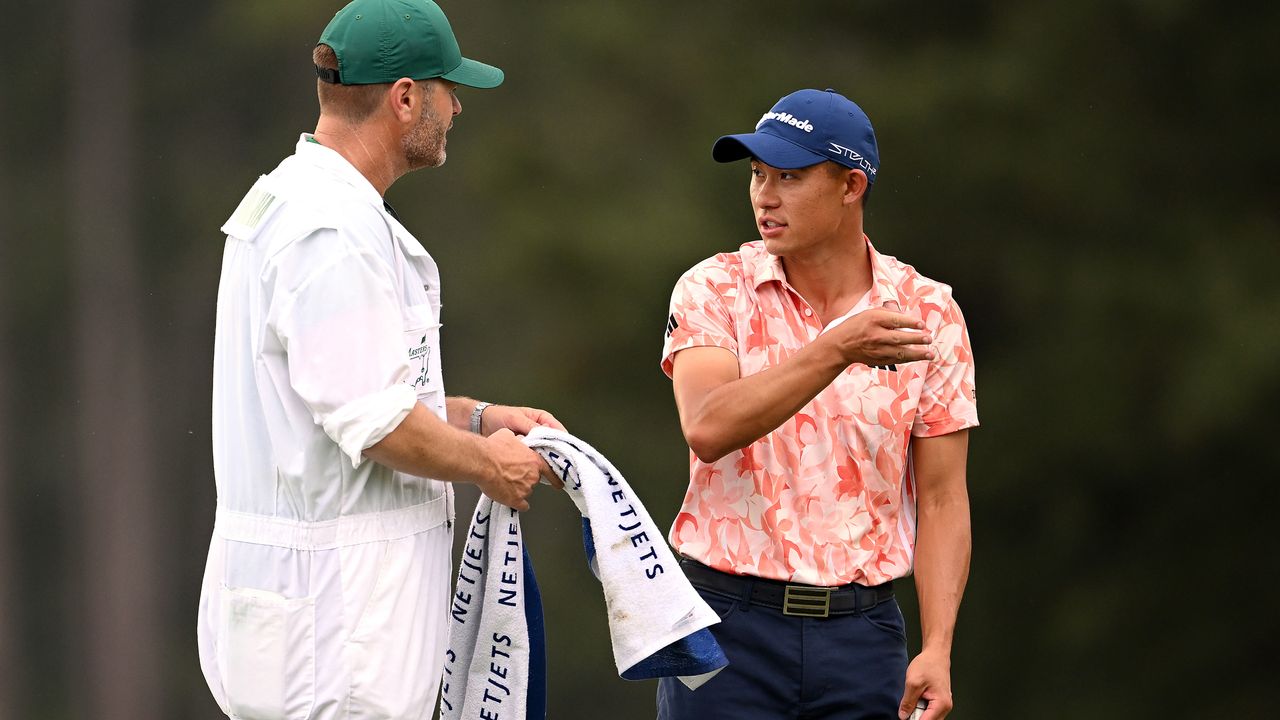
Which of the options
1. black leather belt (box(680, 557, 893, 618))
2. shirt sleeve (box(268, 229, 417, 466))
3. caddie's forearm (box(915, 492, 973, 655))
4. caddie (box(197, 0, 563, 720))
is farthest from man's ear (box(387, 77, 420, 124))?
caddie's forearm (box(915, 492, 973, 655))

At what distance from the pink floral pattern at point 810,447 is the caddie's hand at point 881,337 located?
10.1 inches

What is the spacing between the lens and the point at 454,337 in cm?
438

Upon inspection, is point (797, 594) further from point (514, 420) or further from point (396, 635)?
point (396, 635)

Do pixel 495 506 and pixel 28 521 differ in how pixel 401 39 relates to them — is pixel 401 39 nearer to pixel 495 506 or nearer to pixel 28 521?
pixel 495 506

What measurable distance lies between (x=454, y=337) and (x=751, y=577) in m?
1.92

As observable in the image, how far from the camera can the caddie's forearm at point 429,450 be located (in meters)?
2.25

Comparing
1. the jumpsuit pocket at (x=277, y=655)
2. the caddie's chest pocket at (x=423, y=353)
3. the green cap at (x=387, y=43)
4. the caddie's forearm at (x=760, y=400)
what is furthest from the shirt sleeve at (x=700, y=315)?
the jumpsuit pocket at (x=277, y=655)

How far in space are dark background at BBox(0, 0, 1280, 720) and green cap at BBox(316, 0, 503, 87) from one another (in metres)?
1.88

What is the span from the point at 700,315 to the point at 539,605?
605 millimetres

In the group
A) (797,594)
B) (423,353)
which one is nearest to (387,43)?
(423,353)

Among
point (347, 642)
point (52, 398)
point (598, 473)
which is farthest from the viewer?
point (52, 398)

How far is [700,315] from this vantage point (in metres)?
2.73

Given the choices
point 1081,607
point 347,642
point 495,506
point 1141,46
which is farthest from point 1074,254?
point 347,642

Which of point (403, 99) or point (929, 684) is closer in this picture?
point (403, 99)
